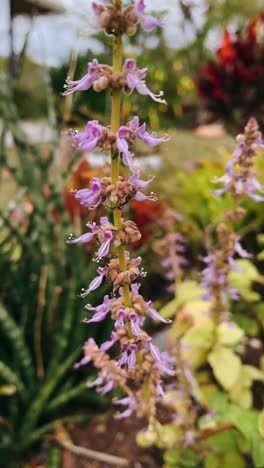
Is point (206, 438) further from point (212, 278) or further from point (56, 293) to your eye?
point (56, 293)

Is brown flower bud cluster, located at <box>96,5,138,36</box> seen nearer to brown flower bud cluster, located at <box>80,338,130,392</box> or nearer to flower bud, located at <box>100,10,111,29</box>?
flower bud, located at <box>100,10,111,29</box>

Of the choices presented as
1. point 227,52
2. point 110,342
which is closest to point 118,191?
point 110,342

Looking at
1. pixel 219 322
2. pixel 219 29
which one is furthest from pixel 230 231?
pixel 219 29

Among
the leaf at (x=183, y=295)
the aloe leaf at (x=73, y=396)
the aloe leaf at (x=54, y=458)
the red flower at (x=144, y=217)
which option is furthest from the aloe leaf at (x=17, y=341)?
the red flower at (x=144, y=217)

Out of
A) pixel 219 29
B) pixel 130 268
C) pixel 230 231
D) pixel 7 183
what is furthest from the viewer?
pixel 219 29

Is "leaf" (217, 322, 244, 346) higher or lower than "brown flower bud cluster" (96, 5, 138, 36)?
lower

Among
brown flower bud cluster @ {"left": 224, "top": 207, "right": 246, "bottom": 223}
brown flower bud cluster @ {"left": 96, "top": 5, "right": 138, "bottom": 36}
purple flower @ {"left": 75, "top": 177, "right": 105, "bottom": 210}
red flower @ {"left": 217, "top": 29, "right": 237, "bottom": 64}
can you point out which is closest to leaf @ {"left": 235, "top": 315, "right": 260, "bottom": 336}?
brown flower bud cluster @ {"left": 224, "top": 207, "right": 246, "bottom": 223}
